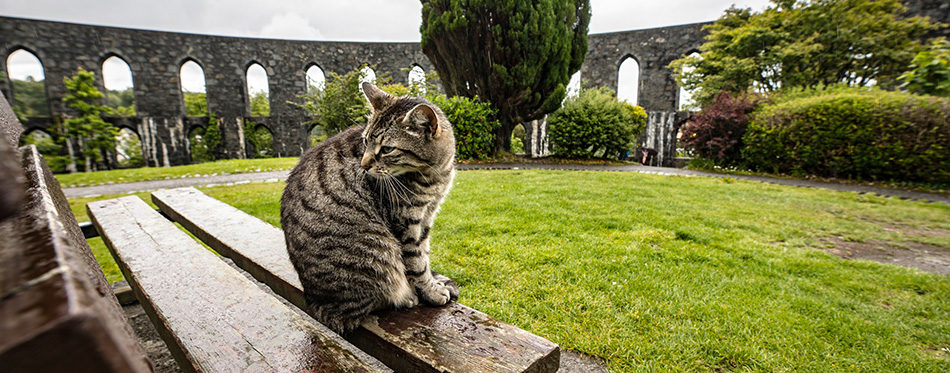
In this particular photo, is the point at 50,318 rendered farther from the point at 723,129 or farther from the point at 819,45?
the point at 819,45

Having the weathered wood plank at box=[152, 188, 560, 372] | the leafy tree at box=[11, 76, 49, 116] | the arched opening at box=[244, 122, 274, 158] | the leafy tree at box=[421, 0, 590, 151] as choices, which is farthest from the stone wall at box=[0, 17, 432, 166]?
the leafy tree at box=[11, 76, 49, 116]

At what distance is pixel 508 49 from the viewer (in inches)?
425

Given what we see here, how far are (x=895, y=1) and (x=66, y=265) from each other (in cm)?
1886

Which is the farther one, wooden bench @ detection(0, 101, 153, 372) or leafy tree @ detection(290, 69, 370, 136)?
leafy tree @ detection(290, 69, 370, 136)

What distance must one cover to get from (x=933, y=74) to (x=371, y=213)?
11.3 ft

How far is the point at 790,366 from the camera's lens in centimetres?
198

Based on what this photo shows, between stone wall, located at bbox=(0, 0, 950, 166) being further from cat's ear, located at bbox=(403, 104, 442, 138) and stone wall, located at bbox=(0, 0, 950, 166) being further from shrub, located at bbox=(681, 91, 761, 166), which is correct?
cat's ear, located at bbox=(403, 104, 442, 138)

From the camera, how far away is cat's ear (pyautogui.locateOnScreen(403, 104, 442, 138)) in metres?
1.71

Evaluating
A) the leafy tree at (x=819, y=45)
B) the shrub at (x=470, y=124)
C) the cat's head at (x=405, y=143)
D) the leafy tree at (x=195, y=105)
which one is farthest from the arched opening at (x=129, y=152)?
the leafy tree at (x=819, y=45)

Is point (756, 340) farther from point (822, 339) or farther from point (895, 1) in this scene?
point (895, 1)

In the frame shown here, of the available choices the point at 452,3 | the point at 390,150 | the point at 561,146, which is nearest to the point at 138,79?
the point at 452,3

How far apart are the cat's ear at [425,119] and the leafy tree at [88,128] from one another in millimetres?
17252

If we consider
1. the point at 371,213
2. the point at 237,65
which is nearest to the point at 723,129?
the point at 371,213

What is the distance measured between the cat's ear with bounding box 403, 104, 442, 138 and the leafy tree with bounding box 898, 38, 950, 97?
294 cm
